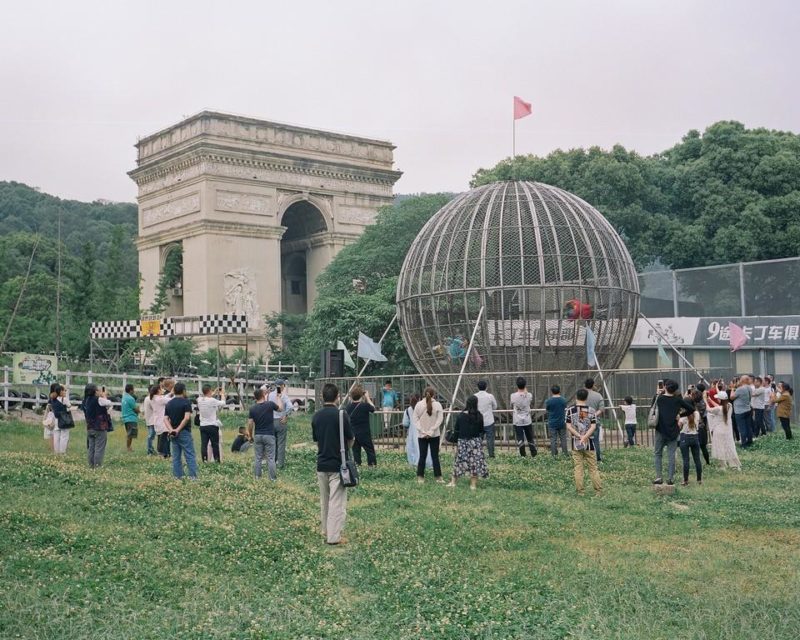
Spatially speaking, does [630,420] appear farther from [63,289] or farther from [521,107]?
[63,289]

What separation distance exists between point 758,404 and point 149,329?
28470 millimetres

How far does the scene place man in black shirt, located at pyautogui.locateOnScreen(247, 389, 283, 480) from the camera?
16.4 m

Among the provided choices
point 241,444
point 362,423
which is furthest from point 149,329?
point 362,423

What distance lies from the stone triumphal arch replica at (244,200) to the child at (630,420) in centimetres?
3392

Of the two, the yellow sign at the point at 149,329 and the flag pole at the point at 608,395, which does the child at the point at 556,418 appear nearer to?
the flag pole at the point at 608,395

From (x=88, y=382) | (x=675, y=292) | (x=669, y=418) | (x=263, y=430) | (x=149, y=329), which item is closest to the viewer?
(x=669, y=418)

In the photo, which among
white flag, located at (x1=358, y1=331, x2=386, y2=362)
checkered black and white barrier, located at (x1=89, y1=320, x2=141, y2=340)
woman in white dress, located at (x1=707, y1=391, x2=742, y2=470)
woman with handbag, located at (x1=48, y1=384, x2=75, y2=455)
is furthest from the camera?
checkered black and white barrier, located at (x1=89, y1=320, x2=141, y2=340)

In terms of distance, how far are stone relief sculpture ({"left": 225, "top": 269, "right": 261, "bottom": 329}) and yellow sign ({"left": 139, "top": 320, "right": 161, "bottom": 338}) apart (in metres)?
8.73

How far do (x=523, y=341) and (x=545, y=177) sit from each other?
2831 centimetres

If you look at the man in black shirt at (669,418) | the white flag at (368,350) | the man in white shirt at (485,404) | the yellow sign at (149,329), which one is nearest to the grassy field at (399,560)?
the man in black shirt at (669,418)

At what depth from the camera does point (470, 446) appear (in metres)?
15.9

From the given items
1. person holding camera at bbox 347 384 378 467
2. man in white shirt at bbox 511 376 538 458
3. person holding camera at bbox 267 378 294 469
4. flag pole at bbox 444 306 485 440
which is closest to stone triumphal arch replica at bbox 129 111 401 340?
flag pole at bbox 444 306 485 440

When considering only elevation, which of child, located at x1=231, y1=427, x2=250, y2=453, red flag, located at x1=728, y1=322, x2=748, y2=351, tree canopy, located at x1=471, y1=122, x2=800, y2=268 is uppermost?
tree canopy, located at x1=471, y1=122, x2=800, y2=268

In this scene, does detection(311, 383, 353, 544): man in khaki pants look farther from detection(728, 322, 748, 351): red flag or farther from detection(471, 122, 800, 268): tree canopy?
detection(471, 122, 800, 268): tree canopy
